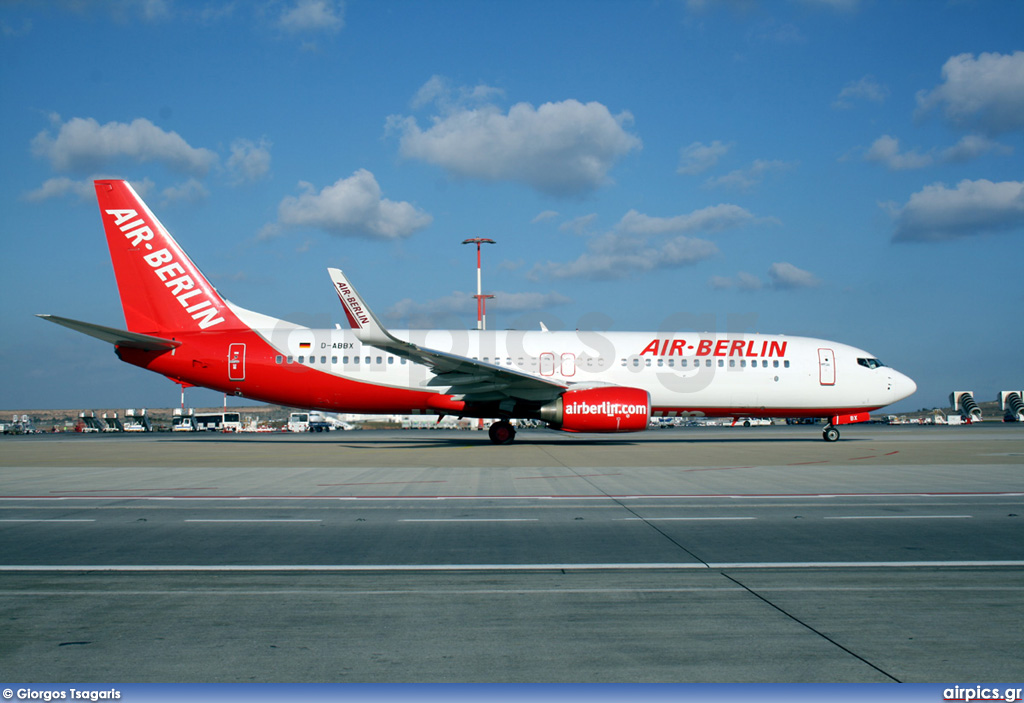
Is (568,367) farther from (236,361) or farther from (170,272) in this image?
(170,272)

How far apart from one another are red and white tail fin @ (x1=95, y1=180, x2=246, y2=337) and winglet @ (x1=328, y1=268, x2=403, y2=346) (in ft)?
20.4

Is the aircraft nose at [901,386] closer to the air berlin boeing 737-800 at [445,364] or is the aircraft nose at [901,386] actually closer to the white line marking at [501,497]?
the air berlin boeing 737-800 at [445,364]

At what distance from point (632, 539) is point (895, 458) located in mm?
13956

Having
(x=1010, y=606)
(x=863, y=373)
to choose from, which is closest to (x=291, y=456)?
(x=1010, y=606)

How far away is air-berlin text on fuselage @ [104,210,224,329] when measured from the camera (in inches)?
925

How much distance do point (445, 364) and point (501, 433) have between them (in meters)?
3.89

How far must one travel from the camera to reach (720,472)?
14727 mm

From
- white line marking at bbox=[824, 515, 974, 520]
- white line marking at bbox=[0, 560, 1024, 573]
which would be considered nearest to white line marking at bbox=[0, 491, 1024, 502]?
white line marking at bbox=[824, 515, 974, 520]

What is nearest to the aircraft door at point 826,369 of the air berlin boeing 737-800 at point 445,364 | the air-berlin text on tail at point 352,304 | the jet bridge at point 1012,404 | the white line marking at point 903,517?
the air berlin boeing 737-800 at point 445,364

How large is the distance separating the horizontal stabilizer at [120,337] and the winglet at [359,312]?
7.00m

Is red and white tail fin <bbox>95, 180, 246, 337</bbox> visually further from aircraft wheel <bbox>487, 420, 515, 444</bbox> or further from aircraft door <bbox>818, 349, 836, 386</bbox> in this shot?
aircraft door <bbox>818, 349, 836, 386</bbox>

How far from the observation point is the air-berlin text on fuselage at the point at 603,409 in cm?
2177

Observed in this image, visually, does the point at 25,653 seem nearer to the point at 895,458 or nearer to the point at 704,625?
the point at 704,625

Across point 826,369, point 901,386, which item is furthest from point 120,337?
point 901,386
